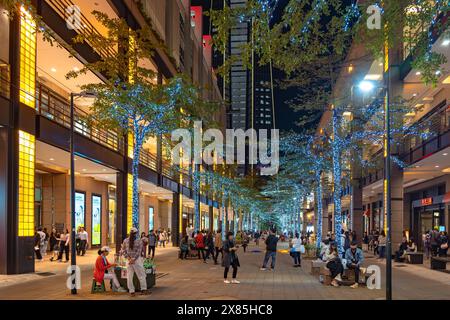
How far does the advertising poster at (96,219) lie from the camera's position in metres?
40.2

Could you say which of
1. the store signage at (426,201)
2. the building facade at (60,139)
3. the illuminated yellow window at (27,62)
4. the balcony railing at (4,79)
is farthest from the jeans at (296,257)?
the store signage at (426,201)

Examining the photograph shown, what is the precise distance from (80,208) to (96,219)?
145 inches

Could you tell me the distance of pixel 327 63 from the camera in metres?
22.6

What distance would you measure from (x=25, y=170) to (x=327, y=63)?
1283 cm

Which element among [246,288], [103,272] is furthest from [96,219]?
[103,272]

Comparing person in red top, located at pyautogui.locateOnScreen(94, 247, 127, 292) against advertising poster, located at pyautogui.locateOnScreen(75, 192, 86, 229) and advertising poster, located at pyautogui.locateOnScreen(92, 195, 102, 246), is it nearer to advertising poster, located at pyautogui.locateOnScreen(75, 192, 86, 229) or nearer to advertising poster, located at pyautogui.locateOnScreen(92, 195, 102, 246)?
advertising poster, located at pyautogui.locateOnScreen(75, 192, 86, 229)

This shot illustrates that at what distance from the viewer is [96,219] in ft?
134

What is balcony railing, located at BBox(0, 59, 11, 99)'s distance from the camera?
19.7m

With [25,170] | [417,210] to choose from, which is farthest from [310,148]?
[417,210]

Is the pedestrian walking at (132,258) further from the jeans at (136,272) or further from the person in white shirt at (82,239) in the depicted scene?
the person in white shirt at (82,239)

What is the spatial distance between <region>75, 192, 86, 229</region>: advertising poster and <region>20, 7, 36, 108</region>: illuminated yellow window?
52.4 ft

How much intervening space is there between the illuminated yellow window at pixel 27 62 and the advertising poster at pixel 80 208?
15956 millimetres

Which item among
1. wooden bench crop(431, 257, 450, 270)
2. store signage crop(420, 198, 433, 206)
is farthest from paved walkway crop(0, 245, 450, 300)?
store signage crop(420, 198, 433, 206)

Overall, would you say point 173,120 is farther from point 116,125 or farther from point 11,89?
point 11,89
